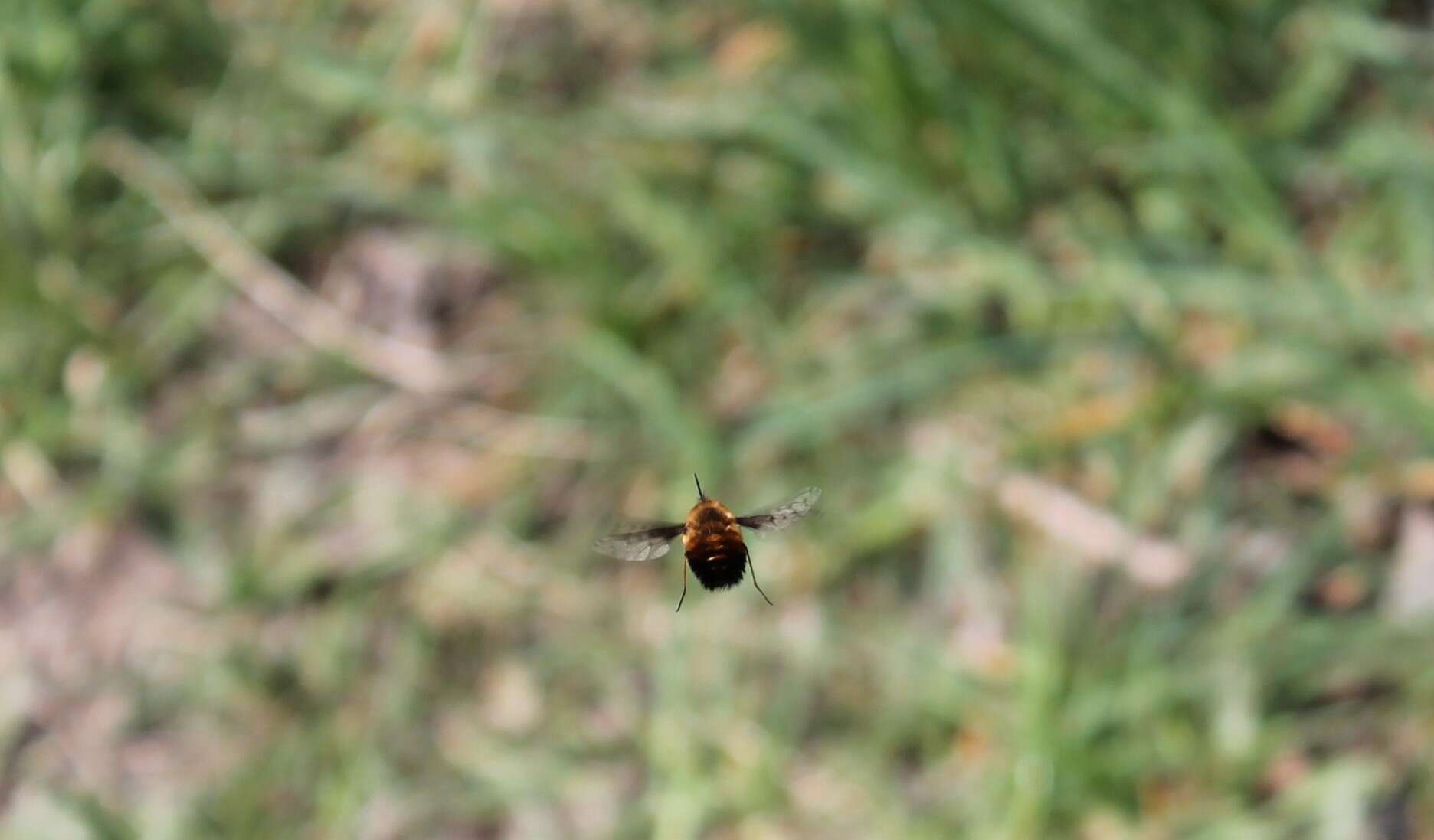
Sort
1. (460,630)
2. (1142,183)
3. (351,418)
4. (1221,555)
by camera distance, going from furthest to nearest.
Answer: (351,418)
(460,630)
(1142,183)
(1221,555)

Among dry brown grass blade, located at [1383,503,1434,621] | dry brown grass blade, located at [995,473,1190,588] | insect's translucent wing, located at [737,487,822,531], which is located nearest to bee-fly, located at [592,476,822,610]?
insect's translucent wing, located at [737,487,822,531]

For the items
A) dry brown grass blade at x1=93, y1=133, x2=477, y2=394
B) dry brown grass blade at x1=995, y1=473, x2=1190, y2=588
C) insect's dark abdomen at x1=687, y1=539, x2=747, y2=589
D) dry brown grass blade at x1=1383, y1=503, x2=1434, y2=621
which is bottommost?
insect's dark abdomen at x1=687, y1=539, x2=747, y2=589

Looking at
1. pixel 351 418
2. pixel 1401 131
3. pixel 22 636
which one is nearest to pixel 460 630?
pixel 351 418

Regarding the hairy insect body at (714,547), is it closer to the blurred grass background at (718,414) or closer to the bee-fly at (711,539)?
the bee-fly at (711,539)

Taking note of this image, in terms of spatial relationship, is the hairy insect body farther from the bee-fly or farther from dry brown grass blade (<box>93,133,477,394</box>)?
dry brown grass blade (<box>93,133,477,394</box>)

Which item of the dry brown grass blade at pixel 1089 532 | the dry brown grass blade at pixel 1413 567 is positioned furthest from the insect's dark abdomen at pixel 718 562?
the dry brown grass blade at pixel 1413 567

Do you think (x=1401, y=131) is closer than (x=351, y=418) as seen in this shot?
Yes

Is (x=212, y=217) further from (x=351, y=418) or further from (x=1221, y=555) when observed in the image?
(x=1221, y=555)
